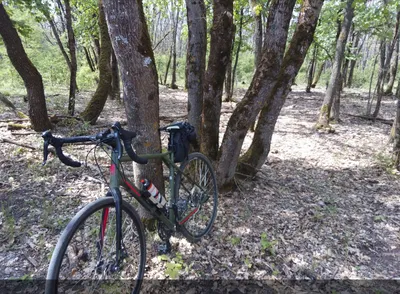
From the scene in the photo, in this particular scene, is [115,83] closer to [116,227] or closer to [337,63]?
[337,63]

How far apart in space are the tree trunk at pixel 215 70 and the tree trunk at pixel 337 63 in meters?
5.65

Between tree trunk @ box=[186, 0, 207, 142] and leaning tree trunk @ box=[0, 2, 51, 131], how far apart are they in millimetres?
4242

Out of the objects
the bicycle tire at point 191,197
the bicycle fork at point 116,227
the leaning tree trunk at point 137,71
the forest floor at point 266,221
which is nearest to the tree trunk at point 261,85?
the bicycle tire at point 191,197

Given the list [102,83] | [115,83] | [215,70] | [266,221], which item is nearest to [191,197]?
[266,221]

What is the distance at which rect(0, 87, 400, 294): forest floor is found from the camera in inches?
104

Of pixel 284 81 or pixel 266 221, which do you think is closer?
pixel 266 221

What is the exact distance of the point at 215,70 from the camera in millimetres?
3391

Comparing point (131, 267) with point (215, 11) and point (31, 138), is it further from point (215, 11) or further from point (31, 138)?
point (31, 138)

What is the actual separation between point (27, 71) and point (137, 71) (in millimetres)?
5052

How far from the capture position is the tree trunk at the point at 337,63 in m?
7.31

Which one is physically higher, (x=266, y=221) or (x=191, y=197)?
(x=191, y=197)

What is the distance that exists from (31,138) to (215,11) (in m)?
4.92

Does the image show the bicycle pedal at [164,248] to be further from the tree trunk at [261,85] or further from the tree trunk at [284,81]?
the tree trunk at [284,81]

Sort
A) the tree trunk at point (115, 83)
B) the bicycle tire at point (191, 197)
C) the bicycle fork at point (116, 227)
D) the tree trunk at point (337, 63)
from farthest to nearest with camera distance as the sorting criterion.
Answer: the tree trunk at point (115, 83) < the tree trunk at point (337, 63) < the bicycle tire at point (191, 197) < the bicycle fork at point (116, 227)
